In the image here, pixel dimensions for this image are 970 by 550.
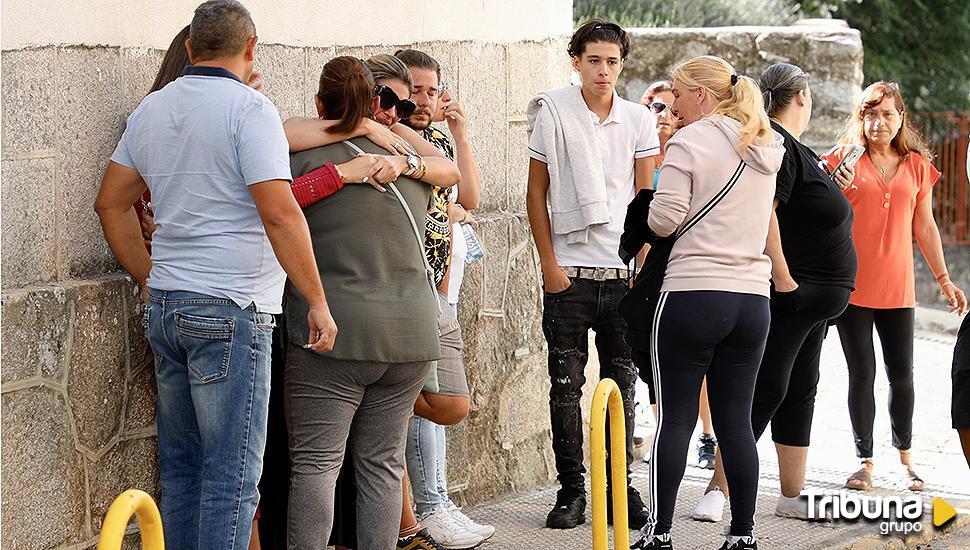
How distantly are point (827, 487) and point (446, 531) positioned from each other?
2.13 meters

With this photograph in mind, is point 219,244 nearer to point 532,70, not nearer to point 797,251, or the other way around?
point 797,251

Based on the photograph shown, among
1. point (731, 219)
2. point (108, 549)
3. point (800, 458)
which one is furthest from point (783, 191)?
point (108, 549)

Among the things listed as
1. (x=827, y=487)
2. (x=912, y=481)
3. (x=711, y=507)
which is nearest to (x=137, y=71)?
(x=711, y=507)

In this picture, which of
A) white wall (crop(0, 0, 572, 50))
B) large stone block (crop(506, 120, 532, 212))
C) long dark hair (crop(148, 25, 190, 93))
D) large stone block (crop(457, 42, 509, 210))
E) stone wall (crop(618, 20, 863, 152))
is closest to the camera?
white wall (crop(0, 0, 572, 50))

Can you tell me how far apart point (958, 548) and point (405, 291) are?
119 inches

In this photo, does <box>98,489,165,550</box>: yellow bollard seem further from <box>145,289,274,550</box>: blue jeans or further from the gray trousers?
the gray trousers

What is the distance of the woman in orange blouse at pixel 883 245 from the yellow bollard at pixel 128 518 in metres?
4.16

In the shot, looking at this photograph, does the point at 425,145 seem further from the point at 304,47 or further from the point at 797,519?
the point at 797,519

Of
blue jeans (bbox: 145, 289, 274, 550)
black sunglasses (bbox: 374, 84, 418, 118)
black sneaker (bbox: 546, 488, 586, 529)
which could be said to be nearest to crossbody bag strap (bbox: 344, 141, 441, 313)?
black sunglasses (bbox: 374, 84, 418, 118)

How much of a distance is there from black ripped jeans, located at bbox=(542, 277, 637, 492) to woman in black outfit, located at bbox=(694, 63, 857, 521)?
1.89 feet

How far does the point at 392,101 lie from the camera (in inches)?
170

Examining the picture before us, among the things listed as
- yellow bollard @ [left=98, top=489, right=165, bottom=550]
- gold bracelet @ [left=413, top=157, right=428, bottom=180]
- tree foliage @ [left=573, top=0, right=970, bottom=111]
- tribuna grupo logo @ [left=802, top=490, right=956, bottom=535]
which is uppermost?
tree foliage @ [left=573, top=0, right=970, bottom=111]

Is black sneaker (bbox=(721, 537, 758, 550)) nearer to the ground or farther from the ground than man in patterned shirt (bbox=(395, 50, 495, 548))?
nearer to the ground

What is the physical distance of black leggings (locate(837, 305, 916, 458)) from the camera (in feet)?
20.5
